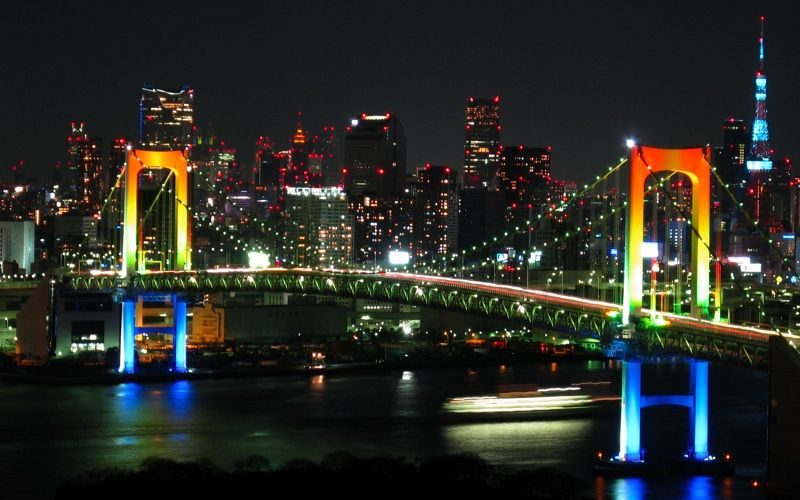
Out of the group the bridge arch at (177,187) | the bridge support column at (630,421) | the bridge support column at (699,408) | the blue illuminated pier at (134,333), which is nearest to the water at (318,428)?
the bridge support column at (630,421)

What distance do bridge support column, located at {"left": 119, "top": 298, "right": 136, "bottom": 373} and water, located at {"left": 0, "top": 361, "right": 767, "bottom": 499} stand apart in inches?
54.8

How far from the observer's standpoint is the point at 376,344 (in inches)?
1556

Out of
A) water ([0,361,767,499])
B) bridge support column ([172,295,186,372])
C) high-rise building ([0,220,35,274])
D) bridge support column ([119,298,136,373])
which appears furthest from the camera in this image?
high-rise building ([0,220,35,274])

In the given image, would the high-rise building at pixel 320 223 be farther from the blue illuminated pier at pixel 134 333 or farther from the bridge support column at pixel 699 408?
the bridge support column at pixel 699 408

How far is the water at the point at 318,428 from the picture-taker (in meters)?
19.8

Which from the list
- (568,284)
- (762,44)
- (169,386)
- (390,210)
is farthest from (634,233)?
(390,210)

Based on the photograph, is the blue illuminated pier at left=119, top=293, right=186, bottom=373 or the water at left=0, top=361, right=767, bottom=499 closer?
the water at left=0, top=361, right=767, bottom=499

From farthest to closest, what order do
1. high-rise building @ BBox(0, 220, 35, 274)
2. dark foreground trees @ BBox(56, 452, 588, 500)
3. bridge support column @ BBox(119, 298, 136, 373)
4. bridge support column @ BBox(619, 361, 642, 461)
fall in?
1. high-rise building @ BBox(0, 220, 35, 274)
2. bridge support column @ BBox(119, 298, 136, 373)
3. bridge support column @ BBox(619, 361, 642, 461)
4. dark foreground trees @ BBox(56, 452, 588, 500)

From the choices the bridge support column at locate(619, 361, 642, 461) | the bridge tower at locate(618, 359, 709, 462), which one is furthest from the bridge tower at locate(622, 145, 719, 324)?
the bridge support column at locate(619, 361, 642, 461)

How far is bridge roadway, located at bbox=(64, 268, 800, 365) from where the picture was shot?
18.5 metres

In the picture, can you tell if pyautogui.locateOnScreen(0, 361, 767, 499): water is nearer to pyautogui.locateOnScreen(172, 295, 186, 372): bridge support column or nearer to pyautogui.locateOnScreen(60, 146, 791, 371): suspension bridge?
pyautogui.locateOnScreen(172, 295, 186, 372): bridge support column

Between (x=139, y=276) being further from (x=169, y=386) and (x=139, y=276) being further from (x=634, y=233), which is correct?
(x=634, y=233)

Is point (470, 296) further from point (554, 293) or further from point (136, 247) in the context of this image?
point (136, 247)

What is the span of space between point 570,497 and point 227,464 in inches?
199
